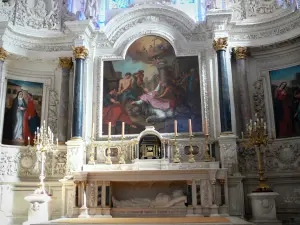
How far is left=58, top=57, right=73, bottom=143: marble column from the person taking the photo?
13.2 metres

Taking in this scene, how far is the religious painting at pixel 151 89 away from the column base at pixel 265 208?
3173mm

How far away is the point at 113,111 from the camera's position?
1314 centimetres

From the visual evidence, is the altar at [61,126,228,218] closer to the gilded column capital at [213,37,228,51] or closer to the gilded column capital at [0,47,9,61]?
the gilded column capital at [213,37,228,51]

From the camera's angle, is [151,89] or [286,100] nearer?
[286,100]

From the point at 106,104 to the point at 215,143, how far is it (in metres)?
4.07

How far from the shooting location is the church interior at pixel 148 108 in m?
11.3

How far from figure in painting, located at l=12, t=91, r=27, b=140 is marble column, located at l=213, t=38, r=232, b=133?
278 inches

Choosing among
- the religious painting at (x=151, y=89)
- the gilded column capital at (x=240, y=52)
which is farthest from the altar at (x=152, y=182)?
the gilded column capital at (x=240, y=52)

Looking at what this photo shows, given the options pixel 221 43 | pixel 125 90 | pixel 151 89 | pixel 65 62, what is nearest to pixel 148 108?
pixel 151 89

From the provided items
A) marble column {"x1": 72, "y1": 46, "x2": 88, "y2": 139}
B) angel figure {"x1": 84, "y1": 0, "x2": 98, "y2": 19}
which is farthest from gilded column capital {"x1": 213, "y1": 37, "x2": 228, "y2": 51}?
angel figure {"x1": 84, "y1": 0, "x2": 98, "y2": 19}

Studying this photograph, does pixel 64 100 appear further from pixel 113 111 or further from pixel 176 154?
pixel 176 154

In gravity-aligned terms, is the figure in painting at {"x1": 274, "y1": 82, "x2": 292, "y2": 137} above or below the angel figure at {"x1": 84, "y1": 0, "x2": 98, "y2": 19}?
below

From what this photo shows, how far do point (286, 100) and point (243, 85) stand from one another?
4.96 ft

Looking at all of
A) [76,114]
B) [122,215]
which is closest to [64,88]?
[76,114]
